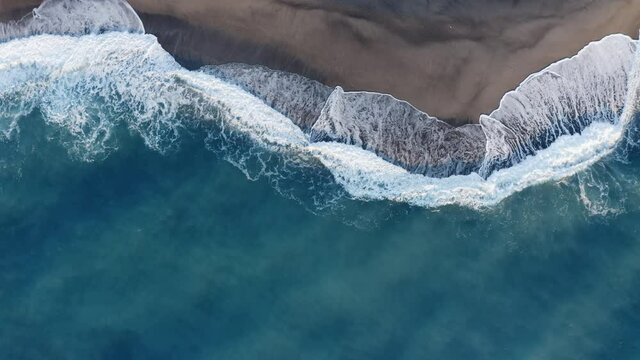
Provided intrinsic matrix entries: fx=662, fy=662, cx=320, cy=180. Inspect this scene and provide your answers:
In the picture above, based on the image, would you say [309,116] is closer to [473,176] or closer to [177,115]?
[177,115]

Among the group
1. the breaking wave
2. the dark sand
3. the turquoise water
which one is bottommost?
the turquoise water

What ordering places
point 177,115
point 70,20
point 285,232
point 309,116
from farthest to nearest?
point 70,20 < point 177,115 < point 309,116 < point 285,232

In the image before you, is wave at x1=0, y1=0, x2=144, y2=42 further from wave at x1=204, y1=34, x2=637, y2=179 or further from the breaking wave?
wave at x1=204, y1=34, x2=637, y2=179

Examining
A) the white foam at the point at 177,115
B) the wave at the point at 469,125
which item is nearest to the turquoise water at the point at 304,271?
the white foam at the point at 177,115

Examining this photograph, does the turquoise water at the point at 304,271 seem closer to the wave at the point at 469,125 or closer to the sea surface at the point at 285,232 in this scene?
the sea surface at the point at 285,232

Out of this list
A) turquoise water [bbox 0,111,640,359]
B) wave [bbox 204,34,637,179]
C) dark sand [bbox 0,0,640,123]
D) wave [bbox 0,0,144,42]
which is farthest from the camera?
wave [bbox 0,0,144,42]

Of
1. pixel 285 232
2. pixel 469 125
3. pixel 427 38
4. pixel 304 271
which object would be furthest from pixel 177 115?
pixel 469 125

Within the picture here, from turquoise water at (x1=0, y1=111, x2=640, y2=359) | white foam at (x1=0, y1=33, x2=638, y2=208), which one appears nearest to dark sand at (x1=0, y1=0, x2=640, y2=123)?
white foam at (x1=0, y1=33, x2=638, y2=208)
